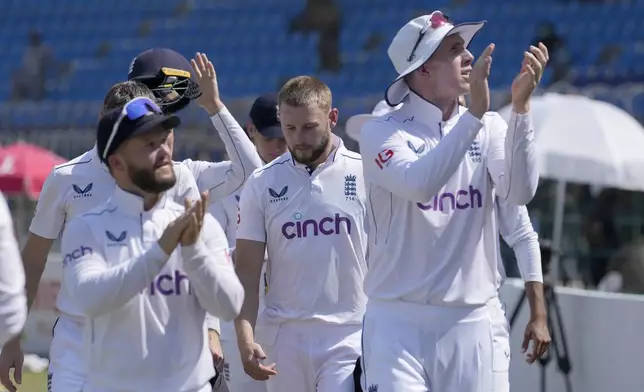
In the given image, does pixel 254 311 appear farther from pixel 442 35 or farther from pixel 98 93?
pixel 98 93

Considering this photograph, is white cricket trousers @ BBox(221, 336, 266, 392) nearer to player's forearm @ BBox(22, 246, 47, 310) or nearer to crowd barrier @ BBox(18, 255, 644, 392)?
player's forearm @ BBox(22, 246, 47, 310)

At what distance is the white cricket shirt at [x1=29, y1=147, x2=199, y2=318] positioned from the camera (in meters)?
5.11

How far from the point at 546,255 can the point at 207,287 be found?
557 cm

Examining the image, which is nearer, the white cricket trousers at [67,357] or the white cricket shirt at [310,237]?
the white cricket trousers at [67,357]

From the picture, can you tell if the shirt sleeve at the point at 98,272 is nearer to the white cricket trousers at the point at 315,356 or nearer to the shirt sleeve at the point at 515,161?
the shirt sleeve at the point at 515,161

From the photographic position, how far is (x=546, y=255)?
9.11 metres

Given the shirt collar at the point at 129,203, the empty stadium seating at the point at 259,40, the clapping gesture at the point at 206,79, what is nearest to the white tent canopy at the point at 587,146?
the empty stadium seating at the point at 259,40

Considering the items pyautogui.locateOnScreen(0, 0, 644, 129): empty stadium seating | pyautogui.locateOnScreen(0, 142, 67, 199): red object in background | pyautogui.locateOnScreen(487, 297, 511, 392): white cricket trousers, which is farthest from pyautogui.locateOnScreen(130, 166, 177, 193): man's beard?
pyautogui.locateOnScreen(0, 142, 67, 199): red object in background

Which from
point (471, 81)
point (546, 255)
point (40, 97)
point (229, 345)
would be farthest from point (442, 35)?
point (40, 97)

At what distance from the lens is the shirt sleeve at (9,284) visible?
346 centimetres

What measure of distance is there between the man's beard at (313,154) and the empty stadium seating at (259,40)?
26.7 ft

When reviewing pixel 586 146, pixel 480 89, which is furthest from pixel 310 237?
pixel 586 146

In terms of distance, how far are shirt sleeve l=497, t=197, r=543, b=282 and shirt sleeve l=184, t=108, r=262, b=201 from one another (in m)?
1.09

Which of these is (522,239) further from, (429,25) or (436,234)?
(429,25)
